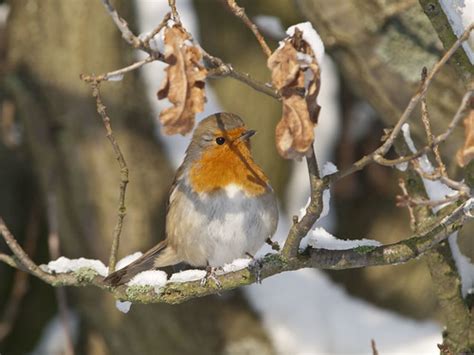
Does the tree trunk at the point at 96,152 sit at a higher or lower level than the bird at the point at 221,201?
higher

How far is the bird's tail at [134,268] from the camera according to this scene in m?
2.51

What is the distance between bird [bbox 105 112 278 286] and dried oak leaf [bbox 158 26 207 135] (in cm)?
138

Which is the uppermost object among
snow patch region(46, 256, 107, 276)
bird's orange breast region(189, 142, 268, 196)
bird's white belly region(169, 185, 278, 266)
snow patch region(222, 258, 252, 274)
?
bird's orange breast region(189, 142, 268, 196)

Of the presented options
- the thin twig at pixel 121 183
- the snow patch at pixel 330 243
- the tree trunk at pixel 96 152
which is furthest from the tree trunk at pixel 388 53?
Answer: the thin twig at pixel 121 183

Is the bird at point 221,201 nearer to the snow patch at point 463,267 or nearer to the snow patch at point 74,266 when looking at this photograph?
the snow patch at point 74,266

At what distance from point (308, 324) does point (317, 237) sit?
2.32m

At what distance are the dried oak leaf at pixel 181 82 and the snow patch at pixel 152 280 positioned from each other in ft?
2.96

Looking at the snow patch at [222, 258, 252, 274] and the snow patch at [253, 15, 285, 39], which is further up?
the snow patch at [253, 15, 285, 39]

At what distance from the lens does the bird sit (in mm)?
3002

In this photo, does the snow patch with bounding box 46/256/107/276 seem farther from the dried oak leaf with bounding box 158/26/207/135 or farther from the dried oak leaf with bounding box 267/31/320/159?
the dried oak leaf with bounding box 267/31/320/159

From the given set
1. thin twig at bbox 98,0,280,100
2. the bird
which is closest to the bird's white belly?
the bird

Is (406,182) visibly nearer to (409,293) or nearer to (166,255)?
(166,255)

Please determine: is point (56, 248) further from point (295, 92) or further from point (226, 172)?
point (295, 92)

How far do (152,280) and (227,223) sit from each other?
0.60 meters
